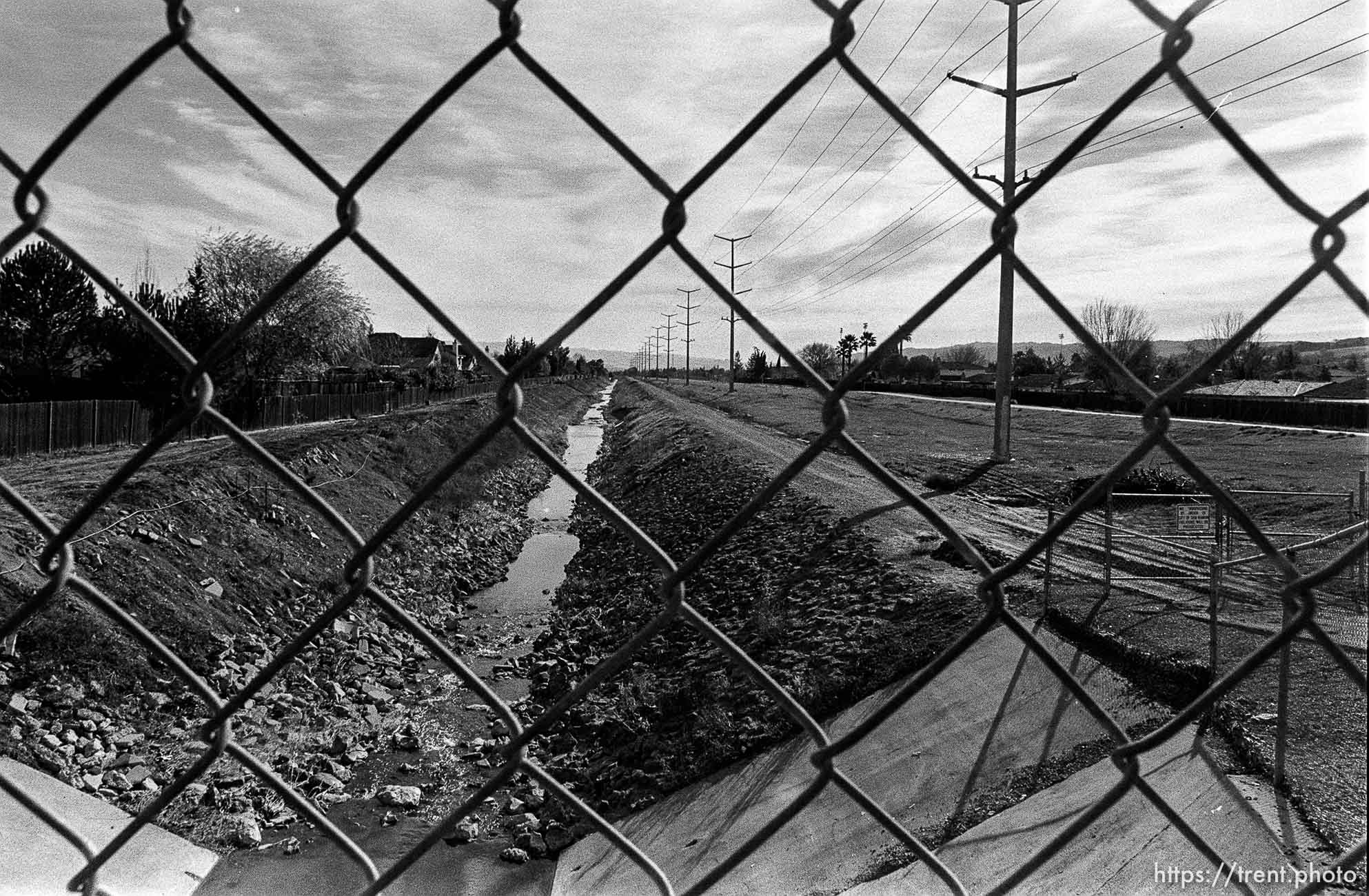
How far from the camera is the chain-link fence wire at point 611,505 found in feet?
3.13

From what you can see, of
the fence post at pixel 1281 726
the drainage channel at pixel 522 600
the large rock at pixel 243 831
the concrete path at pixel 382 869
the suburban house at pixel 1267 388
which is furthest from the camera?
the suburban house at pixel 1267 388

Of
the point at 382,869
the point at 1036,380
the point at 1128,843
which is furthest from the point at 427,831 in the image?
the point at 1036,380

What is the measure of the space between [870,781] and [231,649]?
26.2 ft

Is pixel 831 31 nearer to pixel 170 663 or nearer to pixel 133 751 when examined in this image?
pixel 170 663

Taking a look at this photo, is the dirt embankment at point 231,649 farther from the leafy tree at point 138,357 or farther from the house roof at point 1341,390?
the house roof at point 1341,390

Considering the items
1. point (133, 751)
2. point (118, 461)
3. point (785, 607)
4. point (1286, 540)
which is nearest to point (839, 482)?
point (785, 607)

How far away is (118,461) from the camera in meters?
19.7

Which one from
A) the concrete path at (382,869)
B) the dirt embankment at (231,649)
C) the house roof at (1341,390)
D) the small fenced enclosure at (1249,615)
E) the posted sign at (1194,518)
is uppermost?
the house roof at (1341,390)

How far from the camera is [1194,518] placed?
1181cm

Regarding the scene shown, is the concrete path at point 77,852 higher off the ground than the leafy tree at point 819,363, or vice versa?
the leafy tree at point 819,363

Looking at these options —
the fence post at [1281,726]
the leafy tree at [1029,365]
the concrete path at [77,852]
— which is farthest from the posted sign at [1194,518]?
the leafy tree at [1029,365]

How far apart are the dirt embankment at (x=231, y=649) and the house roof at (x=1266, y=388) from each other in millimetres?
52186

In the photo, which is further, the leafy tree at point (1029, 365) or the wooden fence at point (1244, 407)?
the leafy tree at point (1029, 365)

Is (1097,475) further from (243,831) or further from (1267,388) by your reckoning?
(1267,388)
